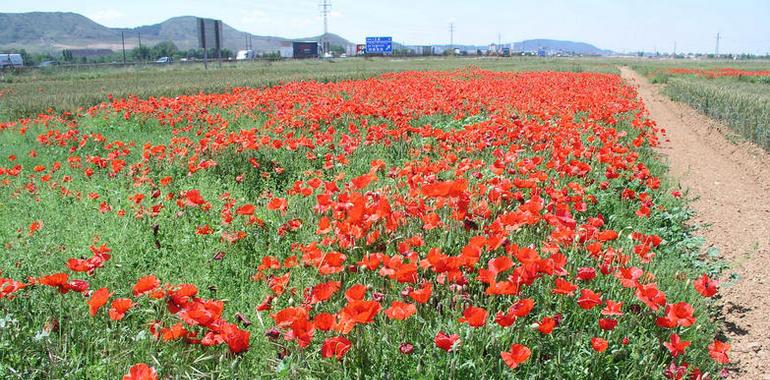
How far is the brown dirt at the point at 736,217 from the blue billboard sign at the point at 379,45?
82.5 meters

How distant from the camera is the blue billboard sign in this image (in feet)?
309

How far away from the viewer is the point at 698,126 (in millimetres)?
15820

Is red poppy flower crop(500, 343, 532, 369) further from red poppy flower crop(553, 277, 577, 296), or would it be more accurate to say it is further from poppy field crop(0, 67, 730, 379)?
red poppy flower crop(553, 277, 577, 296)

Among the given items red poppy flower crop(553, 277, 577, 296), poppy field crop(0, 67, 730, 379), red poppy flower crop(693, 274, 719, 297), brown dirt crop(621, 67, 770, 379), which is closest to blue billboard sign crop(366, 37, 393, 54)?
brown dirt crop(621, 67, 770, 379)

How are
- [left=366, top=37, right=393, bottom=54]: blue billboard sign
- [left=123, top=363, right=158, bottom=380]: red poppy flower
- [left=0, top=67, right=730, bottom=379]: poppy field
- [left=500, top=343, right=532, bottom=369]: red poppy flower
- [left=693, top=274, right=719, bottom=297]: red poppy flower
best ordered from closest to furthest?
[left=123, top=363, right=158, bottom=380]: red poppy flower → [left=500, top=343, right=532, bottom=369]: red poppy flower → [left=0, top=67, right=730, bottom=379]: poppy field → [left=693, top=274, right=719, bottom=297]: red poppy flower → [left=366, top=37, right=393, bottom=54]: blue billboard sign

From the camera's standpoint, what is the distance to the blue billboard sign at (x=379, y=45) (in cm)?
9431

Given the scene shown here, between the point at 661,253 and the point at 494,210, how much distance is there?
161 cm

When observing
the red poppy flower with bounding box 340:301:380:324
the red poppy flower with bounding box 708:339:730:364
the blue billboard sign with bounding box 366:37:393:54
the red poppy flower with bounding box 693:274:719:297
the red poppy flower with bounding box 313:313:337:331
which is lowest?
the red poppy flower with bounding box 708:339:730:364

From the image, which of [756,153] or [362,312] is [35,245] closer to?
[362,312]

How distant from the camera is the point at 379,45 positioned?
94812 mm

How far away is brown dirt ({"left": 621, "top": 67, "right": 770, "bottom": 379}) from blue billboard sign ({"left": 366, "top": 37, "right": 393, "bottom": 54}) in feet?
271

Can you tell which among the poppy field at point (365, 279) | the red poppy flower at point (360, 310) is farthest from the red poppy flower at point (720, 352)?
the red poppy flower at point (360, 310)

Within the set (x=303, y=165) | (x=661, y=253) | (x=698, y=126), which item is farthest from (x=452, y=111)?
(x=698, y=126)

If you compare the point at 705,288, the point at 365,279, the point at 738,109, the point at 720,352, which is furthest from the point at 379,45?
the point at 720,352
